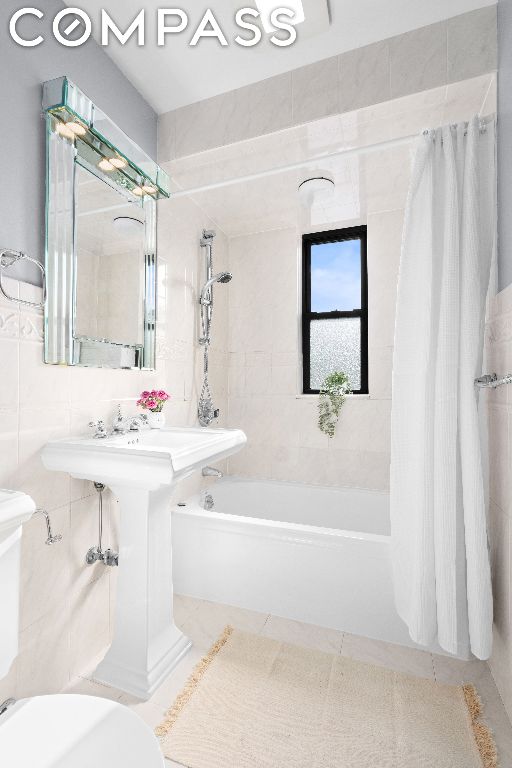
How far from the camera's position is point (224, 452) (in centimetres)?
160

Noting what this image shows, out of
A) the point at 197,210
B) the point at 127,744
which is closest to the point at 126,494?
the point at 127,744

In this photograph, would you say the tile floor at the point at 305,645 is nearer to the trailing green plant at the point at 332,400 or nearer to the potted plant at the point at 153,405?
the potted plant at the point at 153,405

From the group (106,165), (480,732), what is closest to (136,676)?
(480,732)

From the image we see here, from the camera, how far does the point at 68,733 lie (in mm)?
769

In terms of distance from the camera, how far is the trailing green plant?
2.67m

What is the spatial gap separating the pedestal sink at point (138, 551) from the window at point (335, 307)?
4.87ft

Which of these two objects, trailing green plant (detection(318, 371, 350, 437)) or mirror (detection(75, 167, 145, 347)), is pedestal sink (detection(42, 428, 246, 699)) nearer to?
mirror (detection(75, 167, 145, 347))

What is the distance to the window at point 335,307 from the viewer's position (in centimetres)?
282

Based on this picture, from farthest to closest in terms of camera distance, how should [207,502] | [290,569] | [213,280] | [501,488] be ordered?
1. [213,280]
2. [207,502]
3. [290,569]
4. [501,488]

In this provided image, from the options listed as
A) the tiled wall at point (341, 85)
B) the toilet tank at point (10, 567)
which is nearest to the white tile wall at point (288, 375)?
the tiled wall at point (341, 85)

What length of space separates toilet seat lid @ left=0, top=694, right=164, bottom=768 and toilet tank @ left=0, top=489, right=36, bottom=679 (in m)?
0.16

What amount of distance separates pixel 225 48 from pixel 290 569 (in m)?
2.33

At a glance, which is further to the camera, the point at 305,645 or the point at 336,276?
the point at 336,276

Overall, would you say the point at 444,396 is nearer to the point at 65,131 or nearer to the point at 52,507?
the point at 52,507
